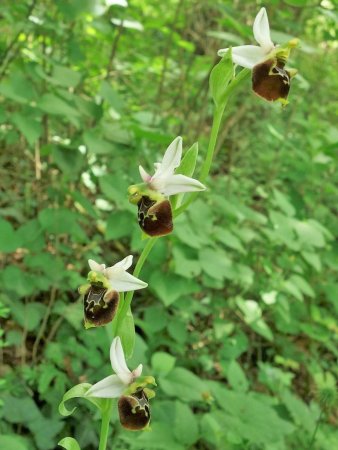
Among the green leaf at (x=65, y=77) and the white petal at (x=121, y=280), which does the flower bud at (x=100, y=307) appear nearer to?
the white petal at (x=121, y=280)

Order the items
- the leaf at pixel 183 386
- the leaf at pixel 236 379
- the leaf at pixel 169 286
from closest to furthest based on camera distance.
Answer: the leaf at pixel 183 386
the leaf at pixel 236 379
the leaf at pixel 169 286

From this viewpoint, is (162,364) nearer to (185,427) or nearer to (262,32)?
(185,427)

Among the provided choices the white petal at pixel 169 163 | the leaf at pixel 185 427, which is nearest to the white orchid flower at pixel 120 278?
the white petal at pixel 169 163

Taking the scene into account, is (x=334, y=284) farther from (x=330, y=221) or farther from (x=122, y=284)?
(x=122, y=284)

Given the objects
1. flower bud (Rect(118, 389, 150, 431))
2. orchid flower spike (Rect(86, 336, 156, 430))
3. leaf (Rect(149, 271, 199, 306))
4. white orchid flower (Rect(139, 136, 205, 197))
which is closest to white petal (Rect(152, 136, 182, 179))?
white orchid flower (Rect(139, 136, 205, 197))

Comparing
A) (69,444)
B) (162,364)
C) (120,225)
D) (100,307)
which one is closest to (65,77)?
(120,225)

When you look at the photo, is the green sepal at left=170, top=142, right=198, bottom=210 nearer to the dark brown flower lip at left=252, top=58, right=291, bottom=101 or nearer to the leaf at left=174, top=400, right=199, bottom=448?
the dark brown flower lip at left=252, top=58, right=291, bottom=101
